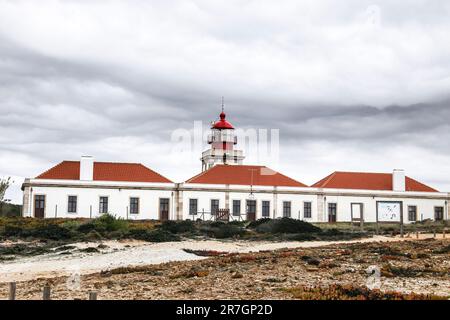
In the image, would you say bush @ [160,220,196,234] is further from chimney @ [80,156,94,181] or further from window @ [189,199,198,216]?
chimney @ [80,156,94,181]

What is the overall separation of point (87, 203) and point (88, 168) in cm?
260

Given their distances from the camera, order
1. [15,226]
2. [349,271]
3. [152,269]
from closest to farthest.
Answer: [349,271]
[152,269]
[15,226]

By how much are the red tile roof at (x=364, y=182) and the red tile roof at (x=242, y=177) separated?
2.76 meters

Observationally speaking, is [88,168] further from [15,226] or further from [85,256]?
[85,256]

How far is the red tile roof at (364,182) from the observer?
52.7m

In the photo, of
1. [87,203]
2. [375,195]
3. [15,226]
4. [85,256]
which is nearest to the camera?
[85,256]

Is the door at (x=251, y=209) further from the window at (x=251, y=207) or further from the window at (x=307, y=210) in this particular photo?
the window at (x=307, y=210)

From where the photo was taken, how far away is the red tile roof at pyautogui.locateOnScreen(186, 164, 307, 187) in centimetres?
5059

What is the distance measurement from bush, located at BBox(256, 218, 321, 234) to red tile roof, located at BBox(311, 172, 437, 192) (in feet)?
43.4

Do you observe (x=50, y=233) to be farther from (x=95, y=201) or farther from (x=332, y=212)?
(x=332, y=212)

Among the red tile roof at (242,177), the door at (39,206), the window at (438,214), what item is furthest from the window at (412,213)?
the door at (39,206)

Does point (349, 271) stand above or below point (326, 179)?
below
